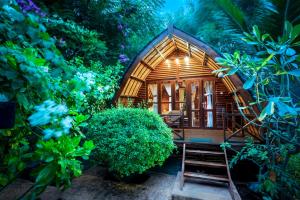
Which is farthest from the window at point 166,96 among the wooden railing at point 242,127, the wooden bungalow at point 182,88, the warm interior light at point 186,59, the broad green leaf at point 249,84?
the broad green leaf at point 249,84

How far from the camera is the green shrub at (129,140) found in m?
4.27

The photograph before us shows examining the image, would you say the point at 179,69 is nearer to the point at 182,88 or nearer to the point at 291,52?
the point at 182,88

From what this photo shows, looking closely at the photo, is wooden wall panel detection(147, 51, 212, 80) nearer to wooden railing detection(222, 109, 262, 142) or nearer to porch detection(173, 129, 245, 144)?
porch detection(173, 129, 245, 144)

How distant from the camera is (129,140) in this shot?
4305mm

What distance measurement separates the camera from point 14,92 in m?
1.04

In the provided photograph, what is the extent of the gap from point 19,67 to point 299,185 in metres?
5.14

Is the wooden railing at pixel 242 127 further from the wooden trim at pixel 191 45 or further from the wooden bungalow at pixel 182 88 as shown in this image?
the wooden bungalow at pixel 182 88

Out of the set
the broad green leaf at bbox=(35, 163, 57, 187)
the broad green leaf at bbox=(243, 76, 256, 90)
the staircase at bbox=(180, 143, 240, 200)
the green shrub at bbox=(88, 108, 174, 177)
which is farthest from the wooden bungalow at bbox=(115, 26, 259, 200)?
the broad green leaf at bbox=(35, 163, 57, 187)

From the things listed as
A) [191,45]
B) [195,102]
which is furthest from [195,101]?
[191,45]

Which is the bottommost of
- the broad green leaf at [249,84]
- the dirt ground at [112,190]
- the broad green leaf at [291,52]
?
the dirt ground at [112,190]

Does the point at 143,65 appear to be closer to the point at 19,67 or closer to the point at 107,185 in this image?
the point at 107,185

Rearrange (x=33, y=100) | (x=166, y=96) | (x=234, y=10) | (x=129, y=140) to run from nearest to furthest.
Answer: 1. (x=33, y=100)
2. (x=234, y=10)
3. (x=129, y=140)
4. (x=166, y=96)

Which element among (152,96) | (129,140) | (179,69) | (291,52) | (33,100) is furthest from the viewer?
(152,96)

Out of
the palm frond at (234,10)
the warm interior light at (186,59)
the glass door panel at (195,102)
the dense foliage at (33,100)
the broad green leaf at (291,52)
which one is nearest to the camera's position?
the dense foliage at (33,100)
